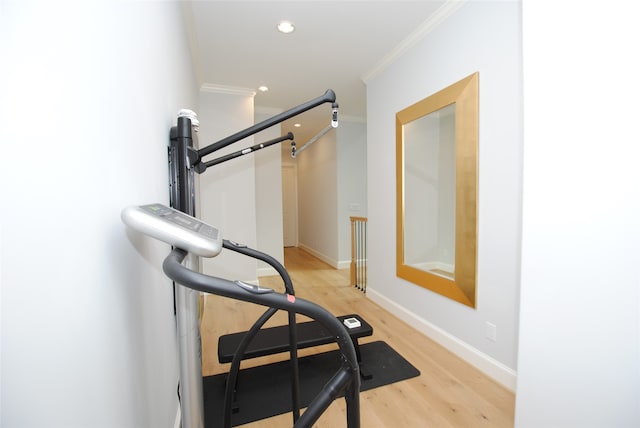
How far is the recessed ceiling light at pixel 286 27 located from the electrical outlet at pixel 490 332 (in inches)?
112

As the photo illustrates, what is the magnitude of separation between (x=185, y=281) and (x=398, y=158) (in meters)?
2.73

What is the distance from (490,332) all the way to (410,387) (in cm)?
68

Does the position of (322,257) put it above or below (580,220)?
below

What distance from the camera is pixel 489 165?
6.49 ft

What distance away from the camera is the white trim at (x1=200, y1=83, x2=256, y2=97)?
12.3 ft

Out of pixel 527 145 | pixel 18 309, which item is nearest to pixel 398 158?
pixel 527 145

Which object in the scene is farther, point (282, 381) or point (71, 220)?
point (282, 381)

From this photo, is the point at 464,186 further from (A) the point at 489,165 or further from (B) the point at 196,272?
(B) the point at 196,272

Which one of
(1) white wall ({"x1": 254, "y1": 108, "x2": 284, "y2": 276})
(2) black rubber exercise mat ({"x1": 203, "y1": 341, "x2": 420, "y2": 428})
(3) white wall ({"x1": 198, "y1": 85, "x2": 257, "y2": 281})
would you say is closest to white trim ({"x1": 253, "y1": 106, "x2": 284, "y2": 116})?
(1) white wall ({"x1": 254, "y1": 108, "x2": 284, "y2": 276})

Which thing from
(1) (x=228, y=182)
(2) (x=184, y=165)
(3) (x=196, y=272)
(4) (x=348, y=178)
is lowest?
(3) (x=196, y=272)

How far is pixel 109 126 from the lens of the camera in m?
0.70

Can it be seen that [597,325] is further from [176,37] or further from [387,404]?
[176,37]

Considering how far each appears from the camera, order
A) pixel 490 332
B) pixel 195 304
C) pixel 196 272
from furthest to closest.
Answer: pixel 490 332 < pixel 195 304 < pixel 196 272

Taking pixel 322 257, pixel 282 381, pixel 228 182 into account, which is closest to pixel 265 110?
pixel 228 182
